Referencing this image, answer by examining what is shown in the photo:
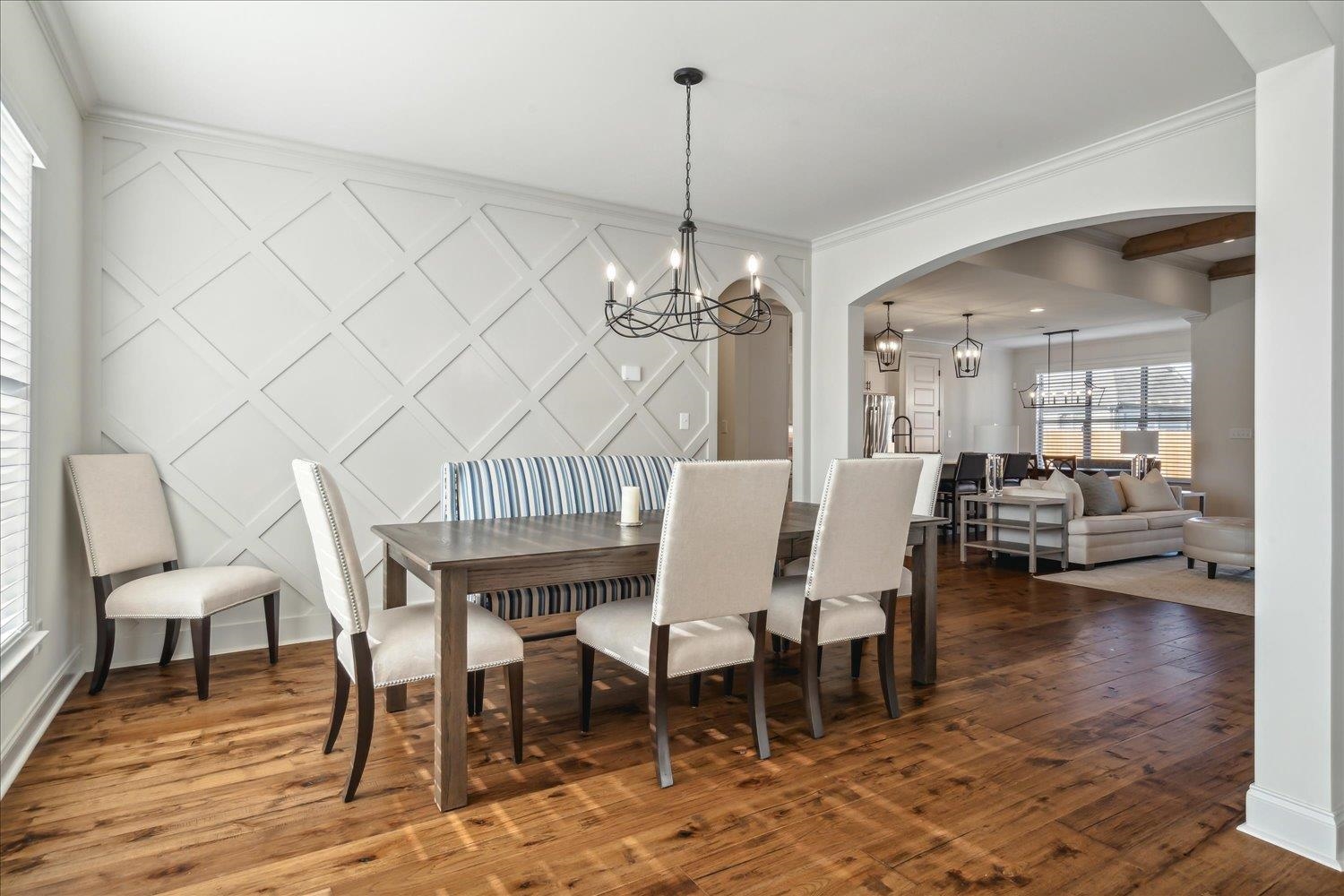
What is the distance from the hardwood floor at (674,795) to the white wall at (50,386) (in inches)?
7.0

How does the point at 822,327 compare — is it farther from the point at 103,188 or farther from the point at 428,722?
the point at 103,188

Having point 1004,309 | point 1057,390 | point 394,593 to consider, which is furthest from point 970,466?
point 394,593

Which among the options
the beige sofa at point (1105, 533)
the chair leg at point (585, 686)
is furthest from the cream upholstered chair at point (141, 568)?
the beige sofa at point (1105, 533)

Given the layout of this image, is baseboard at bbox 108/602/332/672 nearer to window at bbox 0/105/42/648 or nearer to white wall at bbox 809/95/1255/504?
window at bbox 0/105/42/648

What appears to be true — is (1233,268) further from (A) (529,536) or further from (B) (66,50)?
(B) (66,50)

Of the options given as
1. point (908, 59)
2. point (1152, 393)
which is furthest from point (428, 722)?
point (1152, 393)

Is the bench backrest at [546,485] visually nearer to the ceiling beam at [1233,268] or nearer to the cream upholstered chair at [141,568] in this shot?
the cream upholstered chair at [141,568]

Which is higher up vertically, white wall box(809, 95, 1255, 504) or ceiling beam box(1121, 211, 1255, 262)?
ceiling beam box(1121, 211, 1255, 262)

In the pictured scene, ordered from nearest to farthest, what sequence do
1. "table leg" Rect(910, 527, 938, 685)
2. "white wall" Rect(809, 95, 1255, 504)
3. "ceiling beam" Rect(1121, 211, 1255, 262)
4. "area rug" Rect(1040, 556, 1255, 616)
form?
"table leg" Rect(910, 527, 938, 685) < "white wall" Rect(809, 95, 1255, 504) < "area rug" Rect(1040, 556, 1255, 616) < "ceiling beam" Rect(1121, 211, 1255, 262)

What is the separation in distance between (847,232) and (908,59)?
2.36 metres

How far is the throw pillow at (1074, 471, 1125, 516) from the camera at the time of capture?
6387mm

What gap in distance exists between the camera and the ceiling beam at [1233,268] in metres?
7.30

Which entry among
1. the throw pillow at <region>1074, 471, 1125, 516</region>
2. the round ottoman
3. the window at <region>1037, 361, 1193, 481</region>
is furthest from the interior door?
the round ottoman

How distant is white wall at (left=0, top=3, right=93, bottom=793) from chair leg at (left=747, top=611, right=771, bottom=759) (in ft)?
7.28
